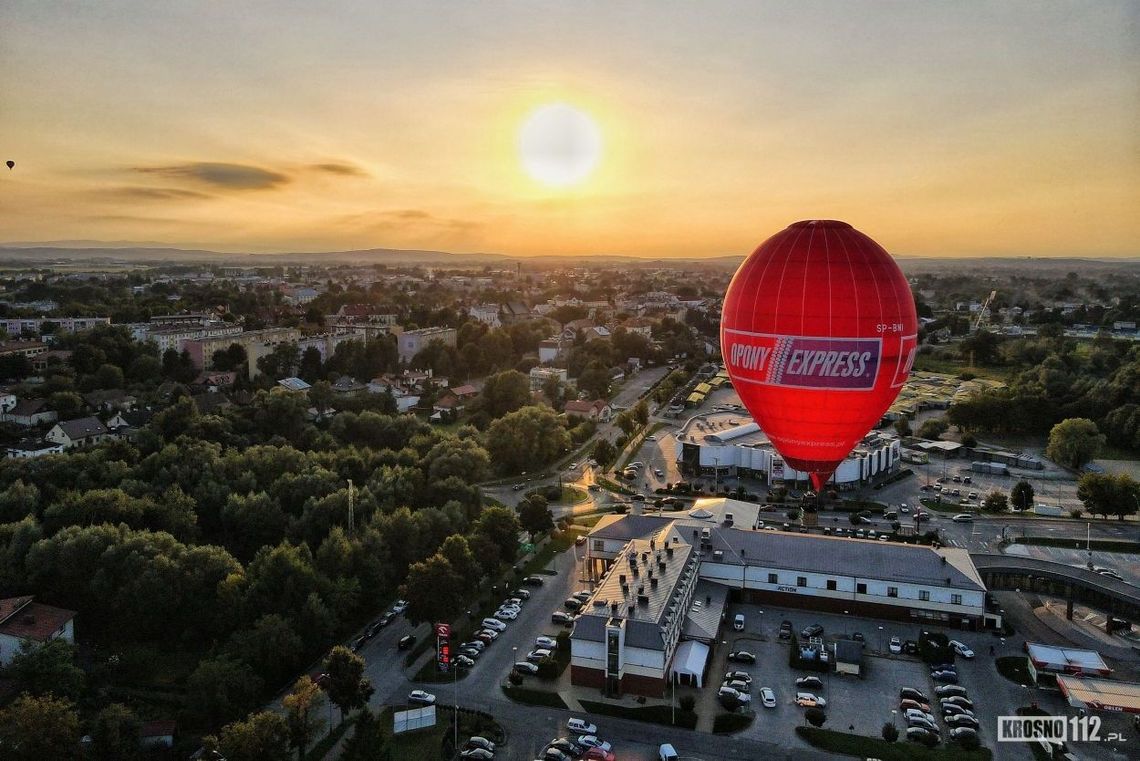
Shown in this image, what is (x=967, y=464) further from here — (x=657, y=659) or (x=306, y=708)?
(x=306, y=708)

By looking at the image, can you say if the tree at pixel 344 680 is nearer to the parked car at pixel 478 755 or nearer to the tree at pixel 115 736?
the parked car at pixel 478 755

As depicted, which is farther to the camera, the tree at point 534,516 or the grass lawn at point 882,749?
the tree at point 534,516

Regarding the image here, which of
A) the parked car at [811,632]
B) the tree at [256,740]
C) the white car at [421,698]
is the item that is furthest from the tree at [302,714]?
the parked car at [811,632]

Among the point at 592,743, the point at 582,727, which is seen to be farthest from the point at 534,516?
the point at 592,743

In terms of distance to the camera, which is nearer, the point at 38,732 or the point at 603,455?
the point at 38,732

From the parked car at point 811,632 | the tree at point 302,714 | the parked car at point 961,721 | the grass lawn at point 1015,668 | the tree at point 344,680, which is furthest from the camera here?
the parked car at point 811,632

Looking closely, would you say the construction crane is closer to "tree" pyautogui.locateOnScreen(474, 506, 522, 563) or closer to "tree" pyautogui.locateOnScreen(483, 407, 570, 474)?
"tree" pyautogui.locateOnScreen(483, 407, 570, 474)

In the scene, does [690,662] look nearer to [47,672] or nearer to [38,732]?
[38,732]
